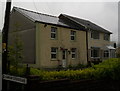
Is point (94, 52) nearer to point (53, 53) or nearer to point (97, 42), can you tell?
point (97, 42)

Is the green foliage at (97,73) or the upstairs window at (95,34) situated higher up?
the upstairs window at (95,34)

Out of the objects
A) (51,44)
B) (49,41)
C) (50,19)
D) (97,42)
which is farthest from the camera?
(97,42)

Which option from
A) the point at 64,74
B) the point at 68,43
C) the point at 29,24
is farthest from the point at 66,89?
the point at 68,43

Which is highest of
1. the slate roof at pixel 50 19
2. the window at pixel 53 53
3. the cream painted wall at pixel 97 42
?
the slate roof at pixel 50 19

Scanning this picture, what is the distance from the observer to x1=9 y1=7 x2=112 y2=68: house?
22.4 meters

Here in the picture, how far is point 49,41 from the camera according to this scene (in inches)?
925

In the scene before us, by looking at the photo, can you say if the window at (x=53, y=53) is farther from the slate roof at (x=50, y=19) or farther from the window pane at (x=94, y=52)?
the window pane at (x=94, y=52)

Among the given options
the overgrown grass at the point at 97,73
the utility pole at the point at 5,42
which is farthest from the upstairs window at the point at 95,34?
the utility pole at the point at 5,42

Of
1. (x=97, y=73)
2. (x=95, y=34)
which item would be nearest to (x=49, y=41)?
(x=95, y=34)

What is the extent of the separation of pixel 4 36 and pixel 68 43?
17.3m

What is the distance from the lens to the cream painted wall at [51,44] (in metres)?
22.2

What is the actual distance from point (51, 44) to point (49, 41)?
47 centimetres

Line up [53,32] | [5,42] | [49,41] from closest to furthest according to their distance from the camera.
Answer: [5,42] → [49,41] → [53,32]

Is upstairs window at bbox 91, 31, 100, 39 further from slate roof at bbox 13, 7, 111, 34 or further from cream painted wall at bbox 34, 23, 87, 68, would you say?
cream painted wall at bbox 34, 23, 87, 68
